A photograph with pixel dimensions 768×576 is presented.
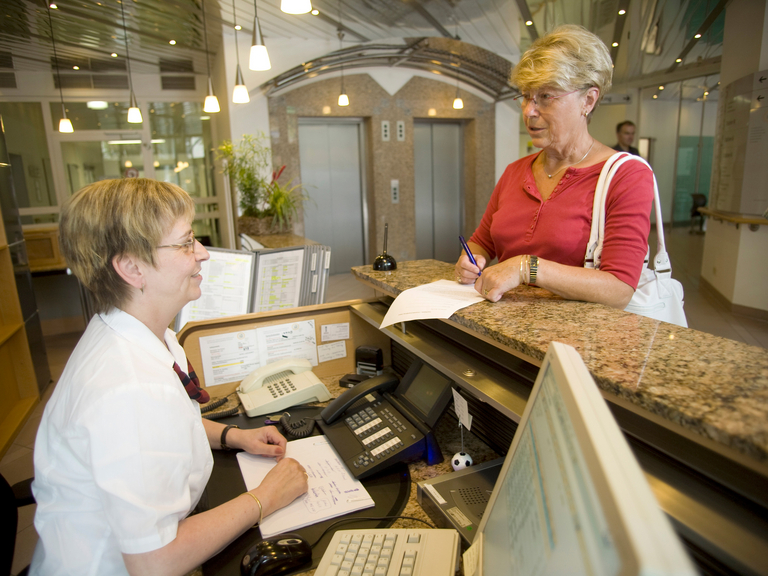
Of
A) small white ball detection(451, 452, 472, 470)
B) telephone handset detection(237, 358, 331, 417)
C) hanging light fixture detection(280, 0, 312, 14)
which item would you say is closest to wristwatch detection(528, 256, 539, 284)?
small white ball detection(451, 452, 472, 470)

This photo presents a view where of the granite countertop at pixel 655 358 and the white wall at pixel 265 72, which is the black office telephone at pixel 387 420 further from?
the white wall at pixel 265 72

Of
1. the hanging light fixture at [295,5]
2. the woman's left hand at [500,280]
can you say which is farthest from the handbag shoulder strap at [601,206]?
the hanging light fixture at [295,5]

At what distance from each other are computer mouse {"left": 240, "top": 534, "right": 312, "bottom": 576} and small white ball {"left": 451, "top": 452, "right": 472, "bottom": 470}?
0.41 meters

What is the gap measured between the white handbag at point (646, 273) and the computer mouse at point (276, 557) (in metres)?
0.97

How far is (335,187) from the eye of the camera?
7.34 meters

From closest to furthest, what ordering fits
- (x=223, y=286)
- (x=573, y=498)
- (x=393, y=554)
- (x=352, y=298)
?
(x=573, y=498) → (x=393, y=554) → (x=223, y=286) → (x=352, y=298)

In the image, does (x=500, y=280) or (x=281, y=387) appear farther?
(x=281, y=387)

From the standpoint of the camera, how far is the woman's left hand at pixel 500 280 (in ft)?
3.61

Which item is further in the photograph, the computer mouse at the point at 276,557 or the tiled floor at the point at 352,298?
the tiled floor at the point at 352,298

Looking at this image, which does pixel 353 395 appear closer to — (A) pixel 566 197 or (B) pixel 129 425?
(B) pixel 129 425

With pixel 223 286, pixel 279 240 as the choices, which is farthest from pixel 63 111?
pixel 223 286

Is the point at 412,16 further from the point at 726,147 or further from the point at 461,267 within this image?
the point at 461,267

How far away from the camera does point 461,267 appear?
1.36 metres

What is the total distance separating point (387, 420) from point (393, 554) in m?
0.46
